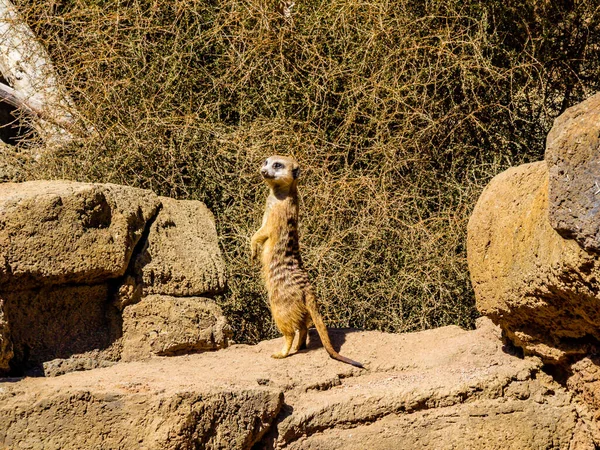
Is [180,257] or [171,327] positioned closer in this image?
[171,327]

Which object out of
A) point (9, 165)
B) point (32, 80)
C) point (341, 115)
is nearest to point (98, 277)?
point (9, 165)

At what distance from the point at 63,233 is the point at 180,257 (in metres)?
0.61

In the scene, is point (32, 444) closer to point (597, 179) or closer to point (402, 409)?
point (402, 409)

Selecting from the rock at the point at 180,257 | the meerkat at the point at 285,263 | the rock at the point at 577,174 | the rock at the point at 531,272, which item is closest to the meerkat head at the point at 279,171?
the meerkat at the point at 285,263

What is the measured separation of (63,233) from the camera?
3.43 m

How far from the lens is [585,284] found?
269 centimetres

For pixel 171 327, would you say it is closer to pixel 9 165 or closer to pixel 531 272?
pixel 531 272

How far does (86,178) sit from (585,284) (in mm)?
3253

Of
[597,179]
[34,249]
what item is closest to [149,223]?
[34,249]

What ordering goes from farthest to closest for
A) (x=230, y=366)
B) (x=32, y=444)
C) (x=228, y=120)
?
1. (x=228, y=120)
2. (x=230, y=366)
3. (x=32, y=444)

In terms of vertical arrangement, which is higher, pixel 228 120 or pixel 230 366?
pixel 228 120

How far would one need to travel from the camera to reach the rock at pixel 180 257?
3791mm

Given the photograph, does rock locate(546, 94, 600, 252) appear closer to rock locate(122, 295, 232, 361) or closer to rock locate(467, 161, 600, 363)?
rock locate(467, 161, 600, 363)

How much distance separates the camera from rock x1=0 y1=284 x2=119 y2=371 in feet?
11.2
